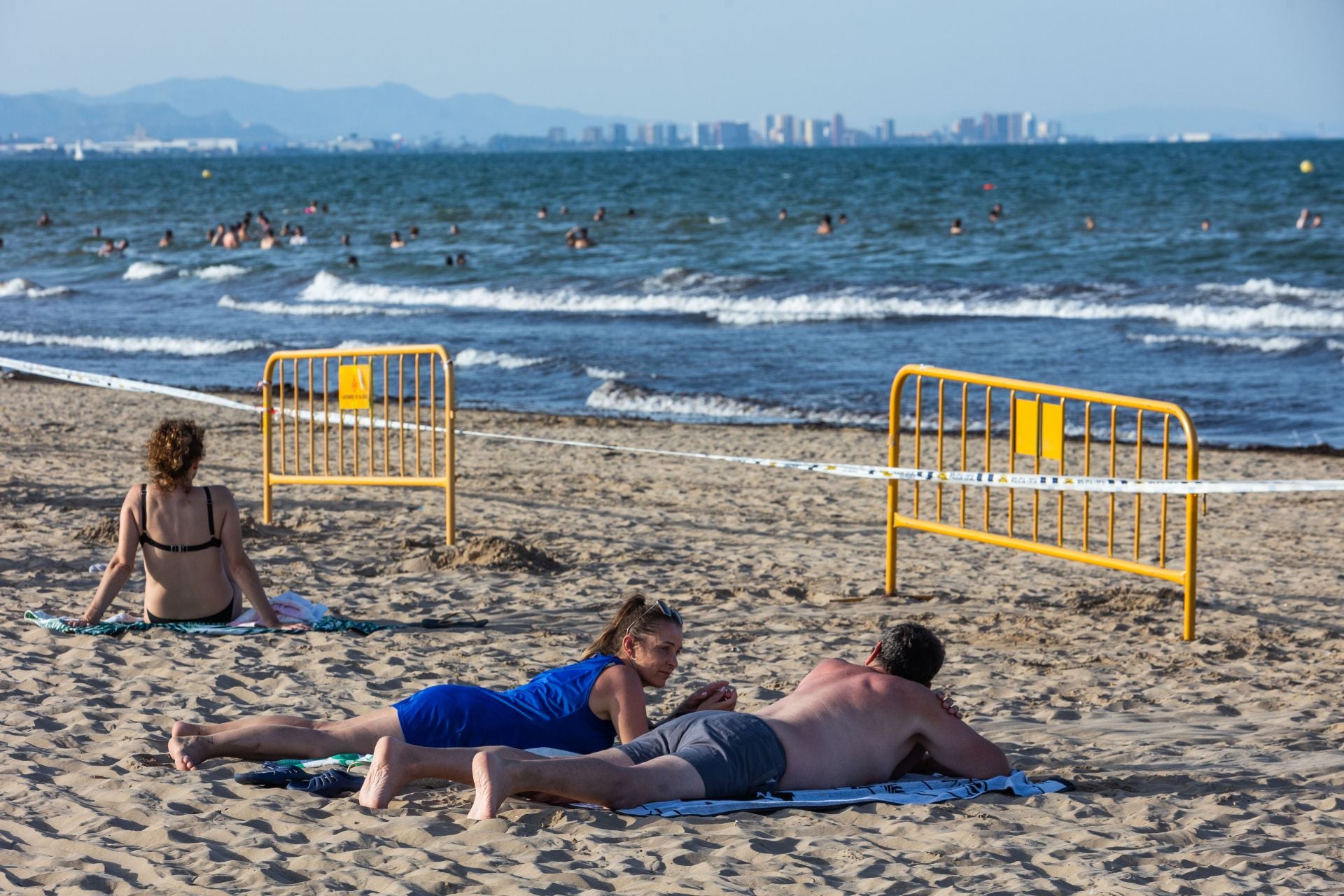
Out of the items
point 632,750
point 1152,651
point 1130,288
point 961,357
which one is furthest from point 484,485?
point 1130,288

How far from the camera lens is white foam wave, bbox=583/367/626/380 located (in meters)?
17.1

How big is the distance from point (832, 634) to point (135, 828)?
3.63m

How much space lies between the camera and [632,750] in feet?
13.4

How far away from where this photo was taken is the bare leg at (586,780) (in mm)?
3814

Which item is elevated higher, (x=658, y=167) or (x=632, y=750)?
(x=658, y=167)

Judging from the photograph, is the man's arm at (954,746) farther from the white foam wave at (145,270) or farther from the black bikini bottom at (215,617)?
the white foam wave at (145,270)

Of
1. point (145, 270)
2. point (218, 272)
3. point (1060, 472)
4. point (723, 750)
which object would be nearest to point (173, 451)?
point (723, 750)

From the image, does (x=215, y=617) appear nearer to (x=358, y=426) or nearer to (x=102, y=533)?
(x=102, y=533)

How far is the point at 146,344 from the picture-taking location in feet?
67.2

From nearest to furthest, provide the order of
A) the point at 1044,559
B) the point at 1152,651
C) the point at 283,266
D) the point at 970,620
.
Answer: the point at 1152,651, the point at 970,620, the point at 1044,559, the point at 283,266

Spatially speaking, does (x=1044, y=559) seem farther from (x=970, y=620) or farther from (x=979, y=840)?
(x=979, y=840)

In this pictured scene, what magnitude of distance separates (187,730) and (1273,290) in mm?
23002

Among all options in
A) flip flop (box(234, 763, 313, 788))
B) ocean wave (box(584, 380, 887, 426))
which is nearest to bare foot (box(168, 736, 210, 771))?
flip flop (box(234, 763, 313, 788))

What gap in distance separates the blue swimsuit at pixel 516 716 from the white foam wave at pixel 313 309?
20910mm
